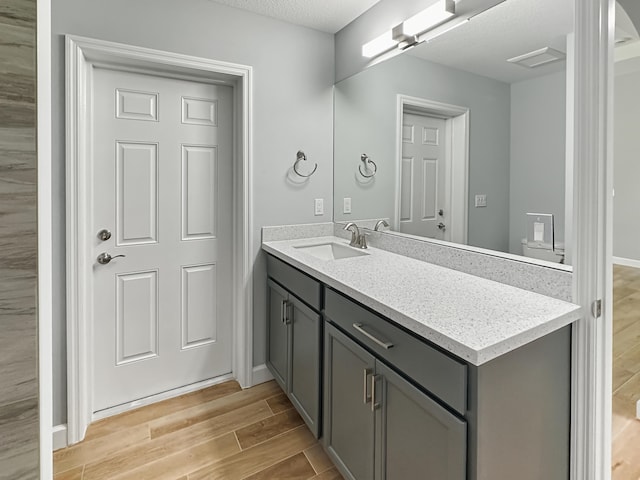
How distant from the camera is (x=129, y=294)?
6.74ft

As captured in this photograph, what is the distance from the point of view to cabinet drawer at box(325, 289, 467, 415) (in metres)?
0.92

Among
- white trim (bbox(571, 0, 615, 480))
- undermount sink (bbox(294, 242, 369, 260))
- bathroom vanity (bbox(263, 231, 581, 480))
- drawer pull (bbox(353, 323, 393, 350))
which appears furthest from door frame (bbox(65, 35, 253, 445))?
white trim (bbox(571, 0, 615, 480))

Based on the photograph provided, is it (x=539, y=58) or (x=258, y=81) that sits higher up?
(x=258, y=81)

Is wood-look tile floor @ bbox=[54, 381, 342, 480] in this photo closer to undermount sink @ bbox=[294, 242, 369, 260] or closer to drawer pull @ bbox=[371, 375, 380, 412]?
drawer pull @ bbox=[371, 375, 380, 412]

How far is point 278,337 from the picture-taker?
212 centimetres

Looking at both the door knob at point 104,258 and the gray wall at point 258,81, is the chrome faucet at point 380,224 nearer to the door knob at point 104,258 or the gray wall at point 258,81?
the gray wall at point 258,81

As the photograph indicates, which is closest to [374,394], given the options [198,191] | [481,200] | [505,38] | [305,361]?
[305,361]

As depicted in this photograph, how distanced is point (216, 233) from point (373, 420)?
4.98 feet

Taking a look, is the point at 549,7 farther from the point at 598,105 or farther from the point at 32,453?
the point at 32,453

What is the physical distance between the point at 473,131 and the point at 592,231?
72cm

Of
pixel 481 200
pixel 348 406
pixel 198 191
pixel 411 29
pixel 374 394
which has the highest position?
pixel 411 29

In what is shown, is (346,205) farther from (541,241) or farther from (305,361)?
(541,241)

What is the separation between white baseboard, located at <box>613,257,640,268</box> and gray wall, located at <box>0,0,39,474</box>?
1640 mm

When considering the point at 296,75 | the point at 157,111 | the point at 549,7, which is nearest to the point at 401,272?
the point at 549,7
